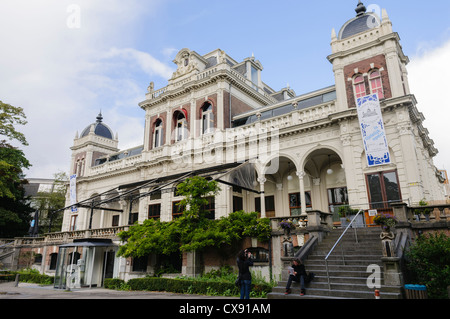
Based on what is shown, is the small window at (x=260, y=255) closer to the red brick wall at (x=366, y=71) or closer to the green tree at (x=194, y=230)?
the green tree at (x=194, y=230)

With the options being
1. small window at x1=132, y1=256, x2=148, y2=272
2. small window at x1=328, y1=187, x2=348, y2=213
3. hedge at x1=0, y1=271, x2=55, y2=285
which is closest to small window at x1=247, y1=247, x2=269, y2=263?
small window at x1=328, y1=187, x2=348, y2=213

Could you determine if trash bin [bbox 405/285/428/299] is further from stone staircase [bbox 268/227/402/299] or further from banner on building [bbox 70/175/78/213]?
banner on building [bbox 70/175/78/213]

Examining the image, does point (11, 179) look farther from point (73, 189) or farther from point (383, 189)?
point (383, 189)

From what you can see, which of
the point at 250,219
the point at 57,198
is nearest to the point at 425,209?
the point at 250,219

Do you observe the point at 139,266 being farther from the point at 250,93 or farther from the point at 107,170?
the point at 250,93

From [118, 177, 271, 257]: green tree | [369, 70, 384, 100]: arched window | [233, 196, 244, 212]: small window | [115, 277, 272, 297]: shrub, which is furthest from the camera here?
[233, 196, 244, 212]: small window

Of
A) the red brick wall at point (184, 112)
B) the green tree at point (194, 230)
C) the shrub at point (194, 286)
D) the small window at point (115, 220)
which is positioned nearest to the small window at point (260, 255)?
the green tree at point (194, 230)

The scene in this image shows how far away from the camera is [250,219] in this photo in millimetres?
18031

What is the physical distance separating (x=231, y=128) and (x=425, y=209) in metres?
15.5

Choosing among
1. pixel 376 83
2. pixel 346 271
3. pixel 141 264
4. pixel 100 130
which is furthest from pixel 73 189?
pixel 346 271

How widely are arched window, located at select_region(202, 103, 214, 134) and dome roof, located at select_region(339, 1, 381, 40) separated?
11.8 m

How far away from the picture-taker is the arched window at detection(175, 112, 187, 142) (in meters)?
28.9

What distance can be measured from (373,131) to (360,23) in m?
8.41

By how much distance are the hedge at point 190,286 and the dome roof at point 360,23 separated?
17.7m
